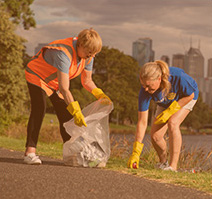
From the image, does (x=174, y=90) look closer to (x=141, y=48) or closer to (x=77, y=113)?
(x=77, y=113)

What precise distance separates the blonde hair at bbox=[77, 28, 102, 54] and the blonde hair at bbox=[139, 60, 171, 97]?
26.0 inches

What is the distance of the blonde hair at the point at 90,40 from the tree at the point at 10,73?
1594 centimetres

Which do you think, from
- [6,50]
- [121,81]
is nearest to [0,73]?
[6,50]

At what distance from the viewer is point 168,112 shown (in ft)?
16.6

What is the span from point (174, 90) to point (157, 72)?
50 cm

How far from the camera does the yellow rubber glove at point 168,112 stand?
5.04 m

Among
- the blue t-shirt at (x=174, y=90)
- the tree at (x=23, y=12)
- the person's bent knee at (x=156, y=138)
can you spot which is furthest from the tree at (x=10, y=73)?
the blue t-shirt at (x=174, y=90)

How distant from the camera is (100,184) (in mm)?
3719

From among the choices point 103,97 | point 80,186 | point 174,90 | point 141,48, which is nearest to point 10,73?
point 103,97

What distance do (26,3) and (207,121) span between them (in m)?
33.9

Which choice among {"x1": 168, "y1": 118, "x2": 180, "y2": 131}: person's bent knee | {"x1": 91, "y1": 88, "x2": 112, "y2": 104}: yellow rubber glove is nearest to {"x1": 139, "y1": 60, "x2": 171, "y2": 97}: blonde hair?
{"x1": 168, "y1": 118, "x2": 180, "y2": 131}: person's bent knee

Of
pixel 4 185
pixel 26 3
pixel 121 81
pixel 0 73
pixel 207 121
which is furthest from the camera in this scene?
pixel 207 121

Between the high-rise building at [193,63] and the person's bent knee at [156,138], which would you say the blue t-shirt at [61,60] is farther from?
the high-rise building at [193,63]

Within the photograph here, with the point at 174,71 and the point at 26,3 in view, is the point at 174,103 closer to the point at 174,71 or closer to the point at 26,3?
the point at 174,71
